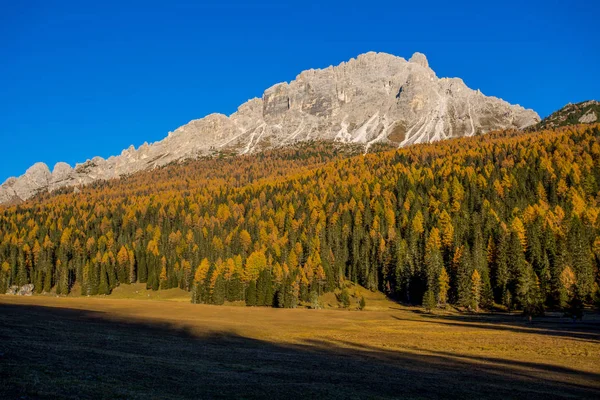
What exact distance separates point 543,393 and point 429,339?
86.1 feet

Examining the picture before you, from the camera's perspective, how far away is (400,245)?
134m

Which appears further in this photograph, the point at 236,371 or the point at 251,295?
the point at 251,295

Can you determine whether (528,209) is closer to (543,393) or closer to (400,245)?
(400,245)

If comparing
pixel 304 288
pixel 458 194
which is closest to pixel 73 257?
pixel 304 288

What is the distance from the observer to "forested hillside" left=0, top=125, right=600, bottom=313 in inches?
4141

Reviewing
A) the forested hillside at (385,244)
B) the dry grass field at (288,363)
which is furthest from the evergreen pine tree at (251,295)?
the dry grass field at (288,363)

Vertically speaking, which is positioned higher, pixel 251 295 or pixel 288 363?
pixel 288 363

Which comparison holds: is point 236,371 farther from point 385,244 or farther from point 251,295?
point 385,244

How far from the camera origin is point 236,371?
2767 cm

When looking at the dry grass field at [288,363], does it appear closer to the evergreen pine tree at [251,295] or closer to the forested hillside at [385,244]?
the forested hillside at [385,244]

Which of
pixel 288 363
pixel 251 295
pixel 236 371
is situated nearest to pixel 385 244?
pixel 251 295

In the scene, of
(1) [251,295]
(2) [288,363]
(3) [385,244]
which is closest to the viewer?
(2) [288,363]

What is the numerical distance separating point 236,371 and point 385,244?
12097 cm

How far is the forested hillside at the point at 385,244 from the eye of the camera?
105188 millimetres
